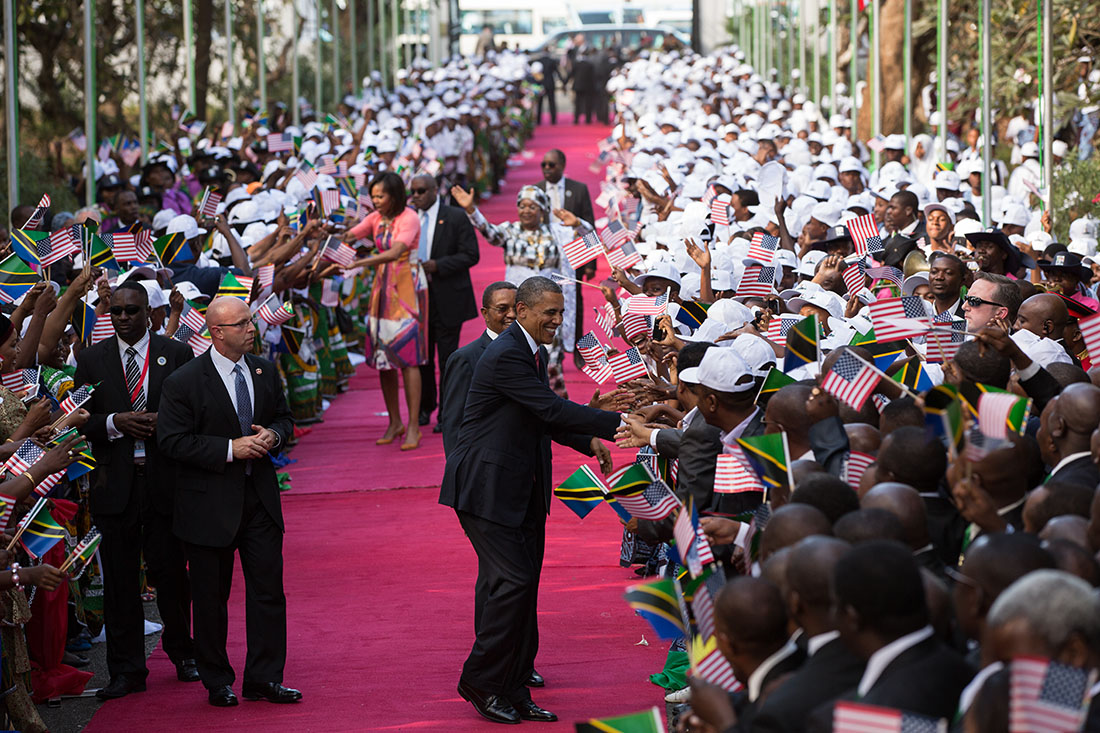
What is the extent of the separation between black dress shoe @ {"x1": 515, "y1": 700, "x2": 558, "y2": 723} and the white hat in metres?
1.67

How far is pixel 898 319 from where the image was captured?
22.2ft

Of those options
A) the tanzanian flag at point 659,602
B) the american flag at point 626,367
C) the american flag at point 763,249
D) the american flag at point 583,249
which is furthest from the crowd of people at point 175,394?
the american flag at point 763,249

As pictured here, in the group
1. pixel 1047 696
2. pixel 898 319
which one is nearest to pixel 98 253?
pixel 898 319

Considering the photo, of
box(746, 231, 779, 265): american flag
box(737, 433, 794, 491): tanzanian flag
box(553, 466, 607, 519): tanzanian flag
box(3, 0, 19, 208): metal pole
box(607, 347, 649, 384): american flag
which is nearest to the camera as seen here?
box(737, 433, 794, 491): tanzanian flag

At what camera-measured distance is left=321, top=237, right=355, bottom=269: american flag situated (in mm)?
11875

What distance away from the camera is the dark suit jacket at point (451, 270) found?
40.9ft

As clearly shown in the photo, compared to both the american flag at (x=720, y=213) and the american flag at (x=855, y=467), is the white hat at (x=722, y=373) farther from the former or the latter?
the american flag at (x=720, y=213)

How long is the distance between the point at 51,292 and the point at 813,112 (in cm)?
1990

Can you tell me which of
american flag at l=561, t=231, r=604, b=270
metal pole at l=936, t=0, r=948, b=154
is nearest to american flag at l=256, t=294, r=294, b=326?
american flag at l=561, t=231, r=604, b=270

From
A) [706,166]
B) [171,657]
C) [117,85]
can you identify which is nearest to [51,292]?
[171,657]

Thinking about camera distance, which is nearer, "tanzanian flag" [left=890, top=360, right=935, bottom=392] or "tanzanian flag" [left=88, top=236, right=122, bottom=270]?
"tanzanian flag" [left=890, top=360, right=935, bottom=392]

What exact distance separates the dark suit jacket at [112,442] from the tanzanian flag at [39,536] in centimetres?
100

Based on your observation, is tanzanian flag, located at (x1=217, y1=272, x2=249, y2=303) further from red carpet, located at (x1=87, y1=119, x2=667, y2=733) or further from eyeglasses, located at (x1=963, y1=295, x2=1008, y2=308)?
eyeglasses, located at (x1=963, y1=295, x2=1008, y2=308)

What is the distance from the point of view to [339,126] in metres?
24.4
